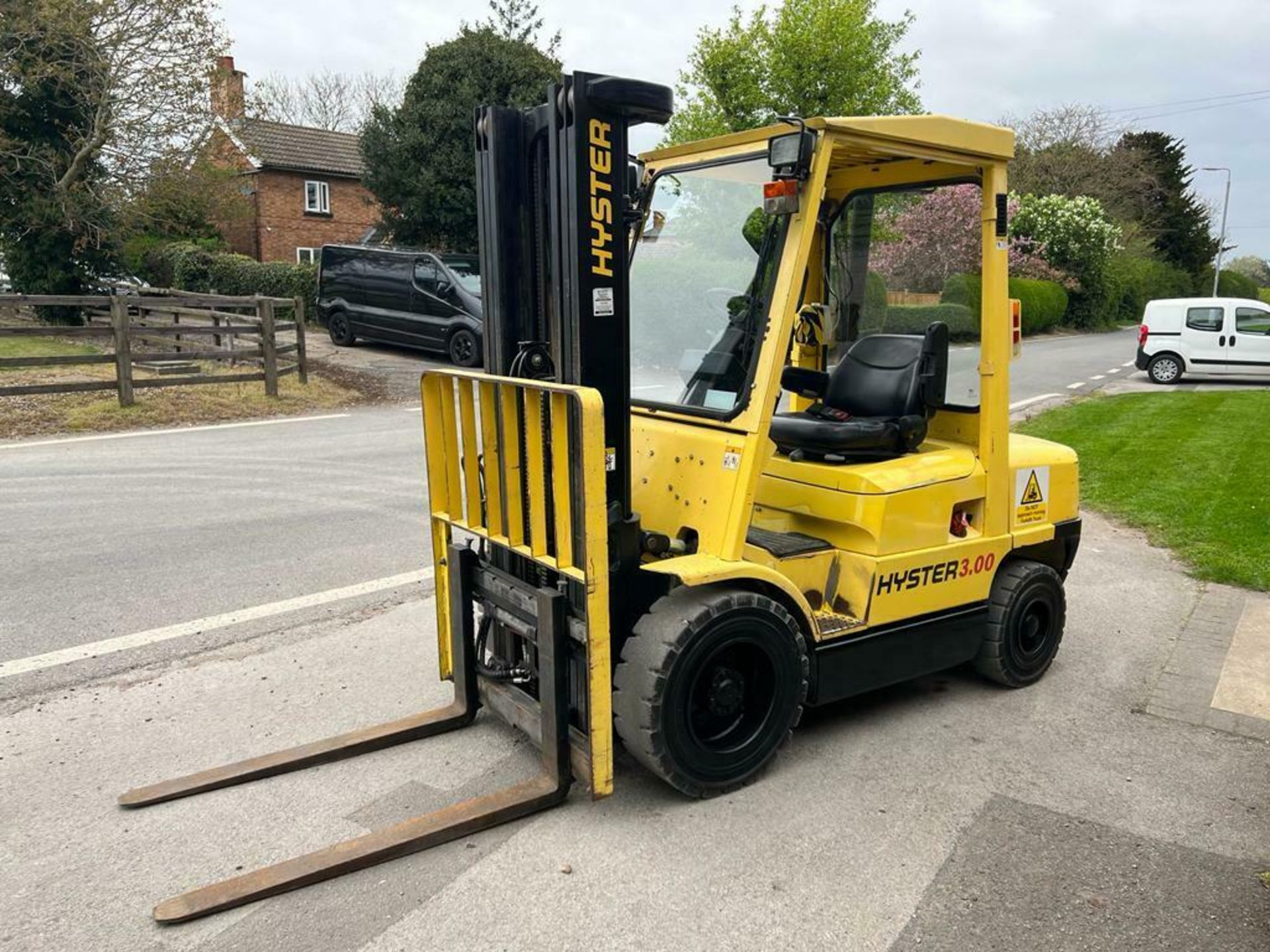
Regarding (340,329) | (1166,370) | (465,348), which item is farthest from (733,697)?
(1166,370)

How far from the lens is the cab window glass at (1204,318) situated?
67.2ft

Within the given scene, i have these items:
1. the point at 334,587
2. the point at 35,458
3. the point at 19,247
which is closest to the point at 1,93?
the point at 19,247

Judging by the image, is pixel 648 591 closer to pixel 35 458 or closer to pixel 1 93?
pixel 35 458

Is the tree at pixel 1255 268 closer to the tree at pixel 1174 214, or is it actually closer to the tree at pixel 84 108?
the tree at pixel 1174 214

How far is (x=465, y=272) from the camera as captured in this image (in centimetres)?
1869

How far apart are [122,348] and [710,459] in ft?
38.8

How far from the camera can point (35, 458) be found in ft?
33.7

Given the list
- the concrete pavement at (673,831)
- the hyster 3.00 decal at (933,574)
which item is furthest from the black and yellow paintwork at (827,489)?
the concrete pavement at (673,831)

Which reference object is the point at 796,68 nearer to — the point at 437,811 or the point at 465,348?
the point at 465,348

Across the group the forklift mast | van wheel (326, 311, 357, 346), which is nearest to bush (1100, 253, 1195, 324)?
van wheel (326, 311, 357, 346)

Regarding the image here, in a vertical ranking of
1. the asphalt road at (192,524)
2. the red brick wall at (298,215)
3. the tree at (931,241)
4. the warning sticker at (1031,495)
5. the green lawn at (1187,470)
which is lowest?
the green lawn at (1187,470)

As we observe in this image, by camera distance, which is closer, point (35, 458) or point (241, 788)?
point (241, 788)

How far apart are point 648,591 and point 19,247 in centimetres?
2220

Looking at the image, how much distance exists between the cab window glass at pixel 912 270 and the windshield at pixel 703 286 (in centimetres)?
100
